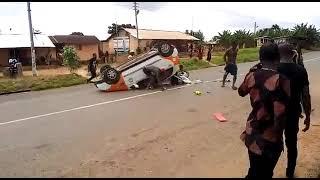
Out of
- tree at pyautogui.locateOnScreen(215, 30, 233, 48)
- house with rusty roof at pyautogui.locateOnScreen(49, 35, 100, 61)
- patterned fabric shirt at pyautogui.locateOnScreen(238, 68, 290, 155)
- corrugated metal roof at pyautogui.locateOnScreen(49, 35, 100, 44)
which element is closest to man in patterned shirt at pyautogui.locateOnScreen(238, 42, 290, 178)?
patterned fabric shirt at pyautogui.locateOnScreen(238, 68, 290, 155)

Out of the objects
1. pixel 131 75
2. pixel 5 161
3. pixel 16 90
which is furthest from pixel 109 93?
pixel 5 161

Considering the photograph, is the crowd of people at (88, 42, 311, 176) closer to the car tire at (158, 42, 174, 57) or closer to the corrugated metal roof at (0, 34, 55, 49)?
the car tire at (158, 42, 174, 57)

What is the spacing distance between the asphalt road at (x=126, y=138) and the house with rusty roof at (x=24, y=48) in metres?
22.1

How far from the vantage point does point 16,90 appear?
16.9 metres

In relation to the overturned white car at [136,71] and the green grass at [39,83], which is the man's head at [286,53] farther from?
the green grass at [39,83]

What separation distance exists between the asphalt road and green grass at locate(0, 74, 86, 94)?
438cm

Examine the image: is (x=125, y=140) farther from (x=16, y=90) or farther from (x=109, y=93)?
(x=16, y=90)

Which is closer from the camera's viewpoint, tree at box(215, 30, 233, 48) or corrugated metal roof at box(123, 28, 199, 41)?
corrugated metal roof at box(123, 28, 199, 41)

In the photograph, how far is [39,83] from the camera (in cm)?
1794

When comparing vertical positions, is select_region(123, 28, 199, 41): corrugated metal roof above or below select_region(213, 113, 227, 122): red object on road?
above

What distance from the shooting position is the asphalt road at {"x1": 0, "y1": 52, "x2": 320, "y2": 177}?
5.75 m

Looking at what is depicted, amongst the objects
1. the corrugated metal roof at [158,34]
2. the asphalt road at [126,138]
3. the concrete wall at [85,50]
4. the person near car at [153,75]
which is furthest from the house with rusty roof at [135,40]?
the asphalt road at [126,138]

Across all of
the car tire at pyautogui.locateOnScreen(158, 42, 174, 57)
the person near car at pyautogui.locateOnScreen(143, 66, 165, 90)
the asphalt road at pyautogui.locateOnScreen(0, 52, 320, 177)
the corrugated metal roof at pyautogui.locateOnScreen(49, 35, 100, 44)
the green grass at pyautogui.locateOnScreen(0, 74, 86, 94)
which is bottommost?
the green grass at pyautogui.locateOnScreen(0, 74, 86, 94)

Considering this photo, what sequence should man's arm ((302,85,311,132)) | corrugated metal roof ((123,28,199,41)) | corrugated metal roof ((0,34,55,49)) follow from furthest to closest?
1. corrugated metal roof ((123,28,199,41))
2. corrugated metal roof ((0,34,55,49))
3. man's arm ((302,85,311,132))
